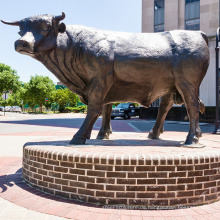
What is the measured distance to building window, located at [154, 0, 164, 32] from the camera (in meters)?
22.9

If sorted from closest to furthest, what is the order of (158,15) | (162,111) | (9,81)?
1. (162,111)
2. (158,15)
3. (9,81)

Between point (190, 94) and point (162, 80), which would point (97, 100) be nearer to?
point (162, 80)

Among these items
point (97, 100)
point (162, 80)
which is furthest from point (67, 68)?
point (162, 80)

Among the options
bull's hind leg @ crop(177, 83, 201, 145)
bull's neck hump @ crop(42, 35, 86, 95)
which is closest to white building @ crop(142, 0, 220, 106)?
bull's hind leg @ crop(177, 83, 201, 145)

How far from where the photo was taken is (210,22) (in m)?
19.6

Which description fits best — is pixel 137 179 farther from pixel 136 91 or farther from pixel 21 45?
pixel 21 45

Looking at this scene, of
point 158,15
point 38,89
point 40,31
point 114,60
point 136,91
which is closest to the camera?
point 40,31

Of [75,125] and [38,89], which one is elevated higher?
[38,89]

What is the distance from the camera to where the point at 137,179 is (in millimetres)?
2775

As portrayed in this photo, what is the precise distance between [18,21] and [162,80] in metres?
2.38

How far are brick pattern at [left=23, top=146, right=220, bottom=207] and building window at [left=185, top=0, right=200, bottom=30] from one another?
20.4 meters

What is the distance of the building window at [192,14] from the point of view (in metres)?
20.6

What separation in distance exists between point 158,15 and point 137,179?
22.9 meters

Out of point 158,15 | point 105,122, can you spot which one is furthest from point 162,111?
point 158,15
